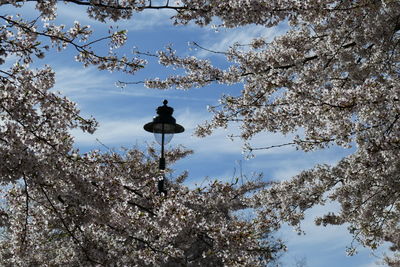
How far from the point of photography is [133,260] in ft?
25.0

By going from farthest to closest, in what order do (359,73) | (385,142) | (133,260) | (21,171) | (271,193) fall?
(271,193), (359,73), (133,260), (385,142), (21,171)

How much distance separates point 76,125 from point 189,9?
1900 mm

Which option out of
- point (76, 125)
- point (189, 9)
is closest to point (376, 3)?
point (189, 9)

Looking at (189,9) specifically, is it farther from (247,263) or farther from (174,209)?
(247,263)

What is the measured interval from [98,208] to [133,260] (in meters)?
2.47

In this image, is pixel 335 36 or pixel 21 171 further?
pixel 335 36

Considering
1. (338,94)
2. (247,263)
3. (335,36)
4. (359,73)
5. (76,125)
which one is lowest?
(247,263)

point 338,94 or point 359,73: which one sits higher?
Answer: point 359,73

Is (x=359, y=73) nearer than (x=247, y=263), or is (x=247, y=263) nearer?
(x=247, y=263)

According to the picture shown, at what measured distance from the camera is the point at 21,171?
471 cm

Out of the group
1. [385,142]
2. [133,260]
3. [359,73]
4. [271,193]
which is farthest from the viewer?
[271,193]

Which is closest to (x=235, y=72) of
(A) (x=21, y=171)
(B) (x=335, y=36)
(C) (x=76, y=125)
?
(B) (x=335, y=36)

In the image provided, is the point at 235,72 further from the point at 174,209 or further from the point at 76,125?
the point at 76,125

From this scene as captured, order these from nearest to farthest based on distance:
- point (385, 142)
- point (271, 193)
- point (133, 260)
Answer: point (385, 142) → point (133, 260) → point (271, 193)
